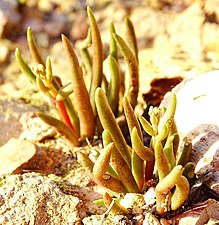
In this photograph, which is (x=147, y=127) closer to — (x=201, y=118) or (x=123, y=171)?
(x=123, y=171)

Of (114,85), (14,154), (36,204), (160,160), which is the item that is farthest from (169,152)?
(14,154)

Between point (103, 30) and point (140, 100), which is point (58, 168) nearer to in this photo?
point (140, 100)

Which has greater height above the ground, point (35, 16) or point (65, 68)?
point (35, 16)

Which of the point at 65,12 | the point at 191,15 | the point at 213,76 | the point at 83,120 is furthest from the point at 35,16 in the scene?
the point at 213,76

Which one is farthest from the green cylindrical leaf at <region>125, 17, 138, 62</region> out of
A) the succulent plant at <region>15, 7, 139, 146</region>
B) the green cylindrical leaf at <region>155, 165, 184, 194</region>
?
the green cylindrical leaf at <region>155, 165, 184, 194</region>

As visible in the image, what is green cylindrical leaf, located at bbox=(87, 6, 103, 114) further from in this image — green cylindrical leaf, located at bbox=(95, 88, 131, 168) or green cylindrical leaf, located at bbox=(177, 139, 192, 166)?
green cylindrical leaf, located at bbox=(177, 139, 192, 166)
